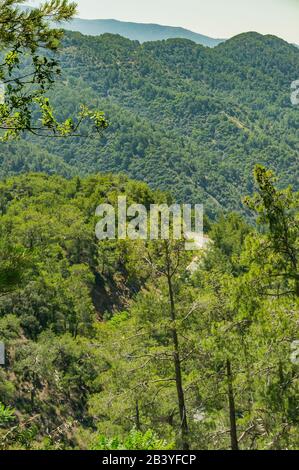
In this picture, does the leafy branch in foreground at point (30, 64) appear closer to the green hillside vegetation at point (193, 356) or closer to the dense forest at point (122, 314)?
the dense forest at point (122, 314)

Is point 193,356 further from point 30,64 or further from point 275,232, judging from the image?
point 30,64

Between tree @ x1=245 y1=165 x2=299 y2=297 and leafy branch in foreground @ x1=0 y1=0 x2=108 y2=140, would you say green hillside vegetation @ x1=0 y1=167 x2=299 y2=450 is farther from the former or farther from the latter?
leafy branch in foreground @ x1=0 y1=0 x2=108 y2=140

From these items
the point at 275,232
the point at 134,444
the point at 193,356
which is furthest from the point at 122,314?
the point at 134,444

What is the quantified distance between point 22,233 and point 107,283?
32.7ft

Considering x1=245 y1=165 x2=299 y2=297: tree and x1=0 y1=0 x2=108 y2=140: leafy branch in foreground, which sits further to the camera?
x1=245 y1=165 x2=299 y2=297: tree

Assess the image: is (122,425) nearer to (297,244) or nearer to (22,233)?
(297,244)

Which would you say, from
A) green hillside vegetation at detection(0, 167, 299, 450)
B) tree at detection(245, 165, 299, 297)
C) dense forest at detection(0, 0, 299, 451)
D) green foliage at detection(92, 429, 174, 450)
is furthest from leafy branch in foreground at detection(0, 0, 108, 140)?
green foliage at detection(92, 429, 174, 450)

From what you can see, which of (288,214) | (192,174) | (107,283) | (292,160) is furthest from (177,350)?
(292,160)

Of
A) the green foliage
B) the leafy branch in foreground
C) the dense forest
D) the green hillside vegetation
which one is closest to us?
the green foliage

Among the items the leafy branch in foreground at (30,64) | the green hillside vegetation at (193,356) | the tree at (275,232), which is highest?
the leafy branch in foreground at (30,64)

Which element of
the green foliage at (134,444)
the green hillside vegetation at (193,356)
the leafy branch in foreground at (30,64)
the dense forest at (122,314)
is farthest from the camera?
the green hillside vegetation at (193,356)

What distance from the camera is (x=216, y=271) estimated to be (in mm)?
13492

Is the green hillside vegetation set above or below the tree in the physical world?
below

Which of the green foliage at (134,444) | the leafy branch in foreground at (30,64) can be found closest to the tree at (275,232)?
the leafy branch in foreground at (30,64)
